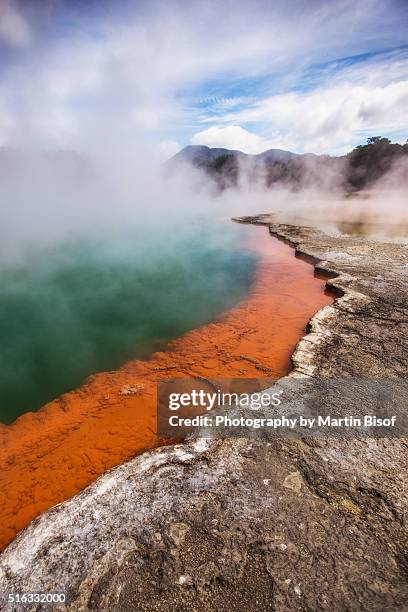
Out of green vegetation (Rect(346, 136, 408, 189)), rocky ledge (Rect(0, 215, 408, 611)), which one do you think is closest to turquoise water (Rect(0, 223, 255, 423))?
rocky ledge (Rect(0, 215, 408, 611))

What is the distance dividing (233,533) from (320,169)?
131ft

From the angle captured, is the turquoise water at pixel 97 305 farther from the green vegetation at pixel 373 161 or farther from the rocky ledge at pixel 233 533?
the green vegetation at pixel 373 161

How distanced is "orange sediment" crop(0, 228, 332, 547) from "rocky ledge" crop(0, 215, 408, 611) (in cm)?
72

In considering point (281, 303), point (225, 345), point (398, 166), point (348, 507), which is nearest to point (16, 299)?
point (225, 345)

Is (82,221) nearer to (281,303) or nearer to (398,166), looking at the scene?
(281,303)

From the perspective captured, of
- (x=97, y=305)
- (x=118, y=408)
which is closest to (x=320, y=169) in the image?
(x=97, y=305)

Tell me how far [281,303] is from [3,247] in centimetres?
1261

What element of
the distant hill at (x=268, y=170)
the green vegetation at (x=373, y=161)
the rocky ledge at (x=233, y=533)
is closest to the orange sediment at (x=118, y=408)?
the rocky ledge at (x=233, y=533)

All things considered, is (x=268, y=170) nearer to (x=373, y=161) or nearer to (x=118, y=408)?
(x=373, y=161)

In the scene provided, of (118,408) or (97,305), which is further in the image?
(97,305)

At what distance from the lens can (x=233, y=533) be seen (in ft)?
6.31

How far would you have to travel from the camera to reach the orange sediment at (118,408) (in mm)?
2859

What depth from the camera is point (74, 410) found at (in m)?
3.84

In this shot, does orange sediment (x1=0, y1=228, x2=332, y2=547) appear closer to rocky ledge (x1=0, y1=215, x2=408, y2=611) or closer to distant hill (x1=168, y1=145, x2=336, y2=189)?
rocky ledge (x1=0, y1=215, x2=408, y2=611)
